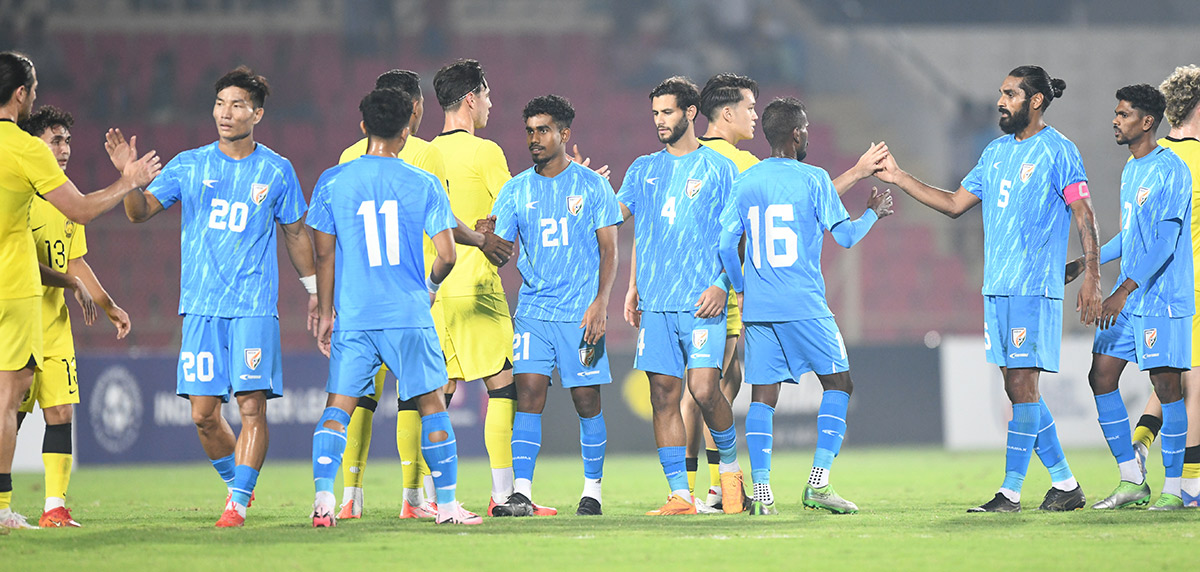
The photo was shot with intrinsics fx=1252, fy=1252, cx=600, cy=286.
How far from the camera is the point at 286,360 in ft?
44.9

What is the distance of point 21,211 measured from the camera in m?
6.26

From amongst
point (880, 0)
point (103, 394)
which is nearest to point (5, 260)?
point (103, 394)

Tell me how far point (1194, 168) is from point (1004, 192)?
1254 millimetres

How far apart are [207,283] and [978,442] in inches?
409

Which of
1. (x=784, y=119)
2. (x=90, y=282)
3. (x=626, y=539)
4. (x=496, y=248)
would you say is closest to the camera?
(x=626, y=539)

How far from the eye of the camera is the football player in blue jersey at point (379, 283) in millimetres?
6105

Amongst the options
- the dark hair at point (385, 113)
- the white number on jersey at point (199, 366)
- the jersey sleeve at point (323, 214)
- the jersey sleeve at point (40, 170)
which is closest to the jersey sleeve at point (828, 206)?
the dark hair at point (385, 113)

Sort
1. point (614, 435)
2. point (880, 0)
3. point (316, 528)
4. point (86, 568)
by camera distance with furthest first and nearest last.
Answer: point (880, 0) < point (614, 435) < point (316, 528) < point (86, 568)

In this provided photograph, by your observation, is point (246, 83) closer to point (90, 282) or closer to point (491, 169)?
point (491, 169)

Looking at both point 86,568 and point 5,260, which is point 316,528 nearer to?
point 86,568

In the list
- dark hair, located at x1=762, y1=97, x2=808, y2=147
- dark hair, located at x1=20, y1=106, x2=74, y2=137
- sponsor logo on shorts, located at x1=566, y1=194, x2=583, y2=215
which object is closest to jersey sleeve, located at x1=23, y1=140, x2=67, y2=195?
dark hair, located at x1=20, y1=106, x2=74, y2=137

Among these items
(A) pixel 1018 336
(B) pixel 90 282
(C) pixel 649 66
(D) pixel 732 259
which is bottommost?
(A) pixel 1018 336

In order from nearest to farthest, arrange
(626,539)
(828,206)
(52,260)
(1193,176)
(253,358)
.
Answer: (626,539), (253,358), (828,206), (52,260), (1193,176)

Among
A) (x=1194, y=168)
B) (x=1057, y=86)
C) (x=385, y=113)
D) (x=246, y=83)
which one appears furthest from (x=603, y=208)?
(x=1194, y=168)
